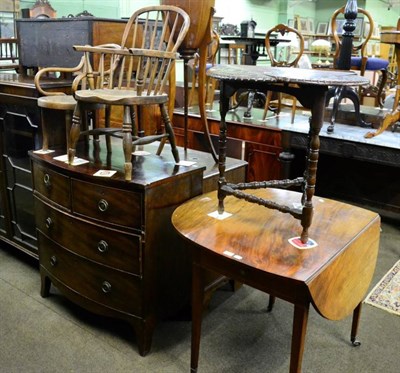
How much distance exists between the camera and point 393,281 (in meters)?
2.78

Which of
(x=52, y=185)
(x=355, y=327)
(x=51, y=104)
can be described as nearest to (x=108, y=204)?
(x=52, y=185)

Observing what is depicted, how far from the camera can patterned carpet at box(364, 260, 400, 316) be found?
8.19 feet

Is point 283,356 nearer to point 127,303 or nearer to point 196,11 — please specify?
point 127,303

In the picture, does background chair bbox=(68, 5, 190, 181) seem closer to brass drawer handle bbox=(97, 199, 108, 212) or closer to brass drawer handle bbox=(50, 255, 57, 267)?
brass drawer handle bbox=(97, 199, 108, 212)

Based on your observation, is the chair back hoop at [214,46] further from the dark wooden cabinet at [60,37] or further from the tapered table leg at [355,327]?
the tapered table leg at [355,327]

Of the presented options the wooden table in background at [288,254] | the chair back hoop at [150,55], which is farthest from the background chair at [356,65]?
the wooden table in background at [288,254]

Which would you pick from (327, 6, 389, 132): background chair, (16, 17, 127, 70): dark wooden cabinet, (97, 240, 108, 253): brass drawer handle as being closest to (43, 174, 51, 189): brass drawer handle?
(97, 240, 108, 253): brass drawer handle

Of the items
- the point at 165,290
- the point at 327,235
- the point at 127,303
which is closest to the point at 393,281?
the point at 327,235

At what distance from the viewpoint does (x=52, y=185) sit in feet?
7.08

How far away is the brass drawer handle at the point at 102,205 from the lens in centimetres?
193

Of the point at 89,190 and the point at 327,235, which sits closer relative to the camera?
the point at 327,235

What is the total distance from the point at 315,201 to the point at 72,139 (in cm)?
116

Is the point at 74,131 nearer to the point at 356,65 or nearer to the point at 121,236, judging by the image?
the point at 121,236

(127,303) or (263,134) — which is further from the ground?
(263,134)
